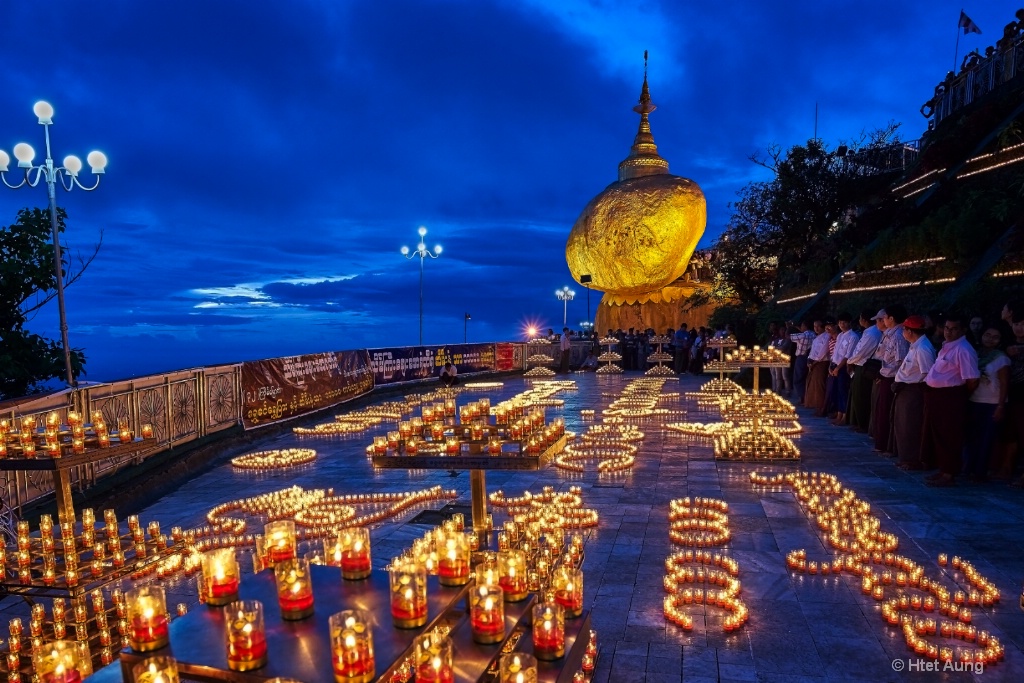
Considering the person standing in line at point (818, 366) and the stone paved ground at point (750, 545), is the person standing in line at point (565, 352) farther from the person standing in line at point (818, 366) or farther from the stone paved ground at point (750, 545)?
the stone paved ground at point (750, 545)

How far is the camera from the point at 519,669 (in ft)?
7.86

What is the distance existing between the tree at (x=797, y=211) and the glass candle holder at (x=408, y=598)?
22.1m

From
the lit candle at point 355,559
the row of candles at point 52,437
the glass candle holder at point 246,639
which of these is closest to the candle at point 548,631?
the lit candle at point 355,559

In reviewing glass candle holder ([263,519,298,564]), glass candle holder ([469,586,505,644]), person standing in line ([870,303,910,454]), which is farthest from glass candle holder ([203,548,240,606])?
person standing in line ([870,303,910,454])

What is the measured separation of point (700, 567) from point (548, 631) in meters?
3.10

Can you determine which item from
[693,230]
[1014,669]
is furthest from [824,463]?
[693,230]

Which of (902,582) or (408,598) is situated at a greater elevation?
(408,598)

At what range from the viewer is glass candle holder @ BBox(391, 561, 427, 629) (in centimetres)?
235

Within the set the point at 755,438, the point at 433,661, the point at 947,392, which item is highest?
the point at 947,392

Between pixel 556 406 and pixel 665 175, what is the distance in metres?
21.3

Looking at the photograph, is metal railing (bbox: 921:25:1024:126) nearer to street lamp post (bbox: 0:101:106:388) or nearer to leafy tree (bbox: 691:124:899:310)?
leafy tree (bbox: 691:124:899:310)

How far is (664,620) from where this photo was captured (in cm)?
442

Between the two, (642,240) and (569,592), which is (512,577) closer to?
(569,592)

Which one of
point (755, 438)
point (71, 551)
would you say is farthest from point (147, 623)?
point (755, 438)
